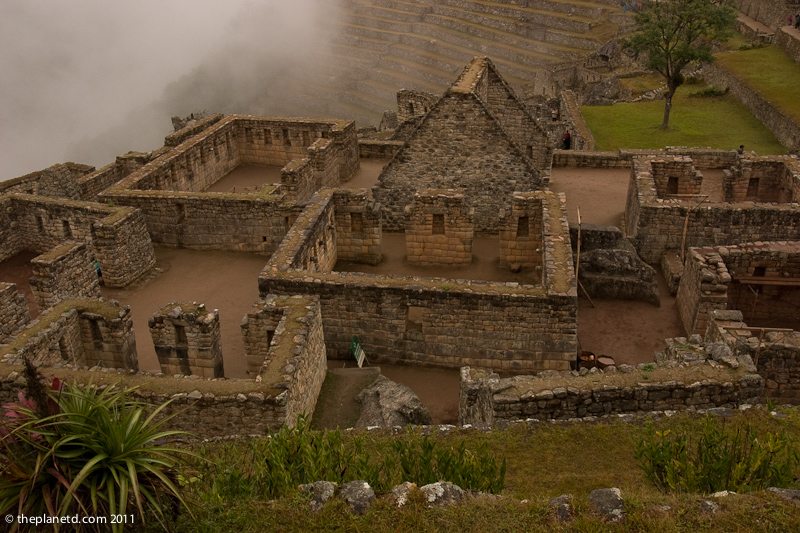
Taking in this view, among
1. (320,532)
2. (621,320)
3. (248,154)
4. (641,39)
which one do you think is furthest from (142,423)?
(641,39)

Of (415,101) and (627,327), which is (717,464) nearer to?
(627,327)

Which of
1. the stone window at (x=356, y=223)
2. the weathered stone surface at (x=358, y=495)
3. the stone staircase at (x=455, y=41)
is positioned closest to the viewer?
the weathered stone surface at (x=358, y=495)

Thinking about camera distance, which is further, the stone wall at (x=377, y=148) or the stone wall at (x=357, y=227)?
the stone wall at (x=377, y=148)

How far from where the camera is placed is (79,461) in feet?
16.8

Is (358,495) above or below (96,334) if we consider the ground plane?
above

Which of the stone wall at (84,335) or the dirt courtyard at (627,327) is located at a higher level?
the stone wall at (84,335)

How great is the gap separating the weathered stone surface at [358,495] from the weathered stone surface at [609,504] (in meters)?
1.79

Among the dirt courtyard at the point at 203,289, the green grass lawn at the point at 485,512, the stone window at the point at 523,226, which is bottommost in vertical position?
the dirt courtyard at the point at 203,289

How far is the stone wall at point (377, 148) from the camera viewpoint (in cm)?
2339

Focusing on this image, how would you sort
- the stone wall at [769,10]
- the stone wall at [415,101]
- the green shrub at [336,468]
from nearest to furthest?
the green shrub at [336,468] → the stone wall at [415,101] → the stone wall at [769,10]

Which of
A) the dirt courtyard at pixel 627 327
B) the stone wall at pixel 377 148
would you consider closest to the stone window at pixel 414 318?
the dirt courtyard at pixel 627 327

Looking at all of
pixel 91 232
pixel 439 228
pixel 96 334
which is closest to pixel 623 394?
pixel 439 228

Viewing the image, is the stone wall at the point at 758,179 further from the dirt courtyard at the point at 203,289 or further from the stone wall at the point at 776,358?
the dirt courtyard at the point at 203,289

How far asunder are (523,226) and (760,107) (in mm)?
22834
